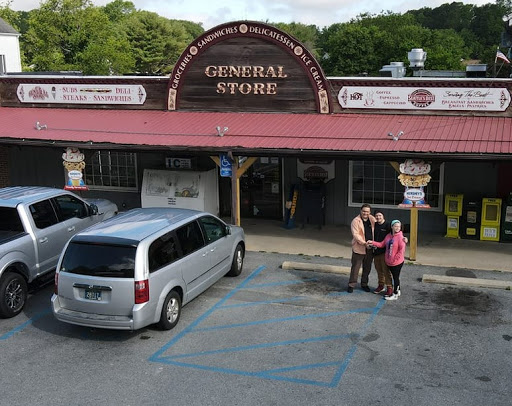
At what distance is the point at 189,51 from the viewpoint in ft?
49.4

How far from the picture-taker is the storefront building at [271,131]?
41.5 ft

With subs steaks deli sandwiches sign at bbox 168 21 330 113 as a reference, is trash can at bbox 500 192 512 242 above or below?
below

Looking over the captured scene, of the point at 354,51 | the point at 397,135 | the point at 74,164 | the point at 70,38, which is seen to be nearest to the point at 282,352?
the point at 397,135

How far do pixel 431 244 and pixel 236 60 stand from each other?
22.2 ft

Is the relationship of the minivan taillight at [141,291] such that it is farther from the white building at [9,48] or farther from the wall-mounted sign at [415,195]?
the white building at [9,48]

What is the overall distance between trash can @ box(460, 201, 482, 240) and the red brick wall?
13679mm

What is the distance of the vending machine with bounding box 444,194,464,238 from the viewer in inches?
551

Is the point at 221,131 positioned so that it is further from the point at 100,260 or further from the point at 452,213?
the point at 100,260

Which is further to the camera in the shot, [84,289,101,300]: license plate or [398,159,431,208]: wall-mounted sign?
[398,159,431,208]: wall-mounted sign

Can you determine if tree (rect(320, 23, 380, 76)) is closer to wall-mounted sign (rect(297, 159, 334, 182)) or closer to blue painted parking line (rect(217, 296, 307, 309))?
wall-mounted sign (rect(297, 159, 334, 182))

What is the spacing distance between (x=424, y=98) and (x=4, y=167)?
12.8 m

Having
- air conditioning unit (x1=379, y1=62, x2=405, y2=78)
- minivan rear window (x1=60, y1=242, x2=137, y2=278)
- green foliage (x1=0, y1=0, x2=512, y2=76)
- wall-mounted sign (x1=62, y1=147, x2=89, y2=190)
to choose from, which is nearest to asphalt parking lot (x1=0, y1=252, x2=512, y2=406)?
minivan rear window (x1=60, y1=242, x2=137, y2=278)

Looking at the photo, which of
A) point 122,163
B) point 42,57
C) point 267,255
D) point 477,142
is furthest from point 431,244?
point 42,57

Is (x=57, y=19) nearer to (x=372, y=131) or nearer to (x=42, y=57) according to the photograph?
(x=42, y=57)
